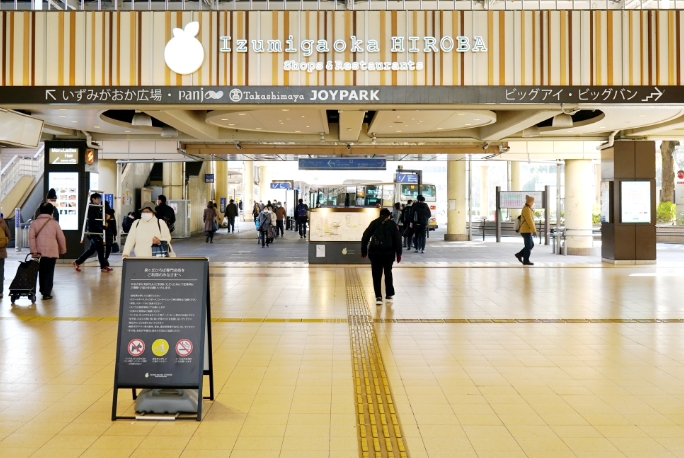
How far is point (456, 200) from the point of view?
26.5 meters

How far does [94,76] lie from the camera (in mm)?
9445

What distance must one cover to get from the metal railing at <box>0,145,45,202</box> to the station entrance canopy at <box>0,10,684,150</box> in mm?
14819

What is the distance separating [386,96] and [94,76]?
13.0 feet

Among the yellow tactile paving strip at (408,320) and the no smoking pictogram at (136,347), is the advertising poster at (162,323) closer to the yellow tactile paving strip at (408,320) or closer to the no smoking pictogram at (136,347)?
the no smoking pictogram at (136,347)

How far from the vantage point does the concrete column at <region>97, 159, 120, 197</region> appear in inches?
826

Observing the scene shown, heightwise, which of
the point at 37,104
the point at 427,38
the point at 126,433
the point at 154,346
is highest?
the point at 427,38

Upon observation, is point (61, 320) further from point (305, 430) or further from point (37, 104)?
point (305, 430)

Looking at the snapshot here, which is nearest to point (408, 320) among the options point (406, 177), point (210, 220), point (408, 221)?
point (408, 221)

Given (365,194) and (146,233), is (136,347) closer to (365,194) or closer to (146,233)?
(146,233)

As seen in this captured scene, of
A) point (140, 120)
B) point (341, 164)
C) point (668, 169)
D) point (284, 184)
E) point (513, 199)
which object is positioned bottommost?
point (513, 199)

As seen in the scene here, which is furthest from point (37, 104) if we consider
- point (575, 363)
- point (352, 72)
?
point (575, 363)

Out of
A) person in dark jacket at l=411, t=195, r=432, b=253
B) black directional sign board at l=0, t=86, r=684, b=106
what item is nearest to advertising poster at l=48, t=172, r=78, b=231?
black directional sign board at l=0, t=86, r=684, b=106

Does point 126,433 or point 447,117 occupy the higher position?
point 447,117

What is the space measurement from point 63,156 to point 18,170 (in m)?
8.54
